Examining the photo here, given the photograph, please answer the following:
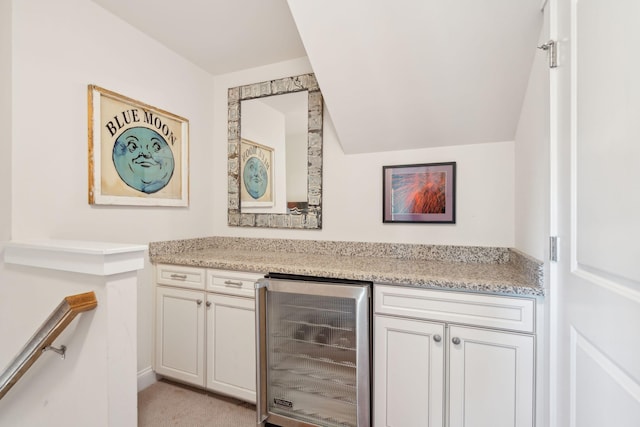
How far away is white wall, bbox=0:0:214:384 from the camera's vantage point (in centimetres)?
150

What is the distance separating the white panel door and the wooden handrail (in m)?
1.72

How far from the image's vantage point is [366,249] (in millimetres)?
2160

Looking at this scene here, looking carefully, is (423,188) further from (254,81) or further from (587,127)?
(254,81)

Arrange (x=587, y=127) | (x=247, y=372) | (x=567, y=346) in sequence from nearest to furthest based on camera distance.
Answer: (x=587, y=127) → (x=567, y=346) → (x=247, y=372)

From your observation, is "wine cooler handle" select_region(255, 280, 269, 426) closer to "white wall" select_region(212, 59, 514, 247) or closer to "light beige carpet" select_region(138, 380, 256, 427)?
"light beige carpet" select_region(138, 380, 256, 427)

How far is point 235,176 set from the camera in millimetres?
2609

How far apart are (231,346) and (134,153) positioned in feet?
4.71

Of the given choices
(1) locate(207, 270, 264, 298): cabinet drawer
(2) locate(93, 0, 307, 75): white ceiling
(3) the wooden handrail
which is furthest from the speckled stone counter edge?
(2) locate(93, 0, 307, 75): white ceiling

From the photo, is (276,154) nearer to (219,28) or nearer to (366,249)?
(219,28)

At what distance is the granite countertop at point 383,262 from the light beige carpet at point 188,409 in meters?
0.91

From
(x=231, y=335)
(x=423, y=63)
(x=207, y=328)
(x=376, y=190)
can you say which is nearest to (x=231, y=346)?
(x=231, y=335)

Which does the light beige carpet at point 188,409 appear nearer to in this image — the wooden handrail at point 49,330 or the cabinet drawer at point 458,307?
the wooden handrail at point 49,330

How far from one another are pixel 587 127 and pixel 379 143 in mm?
1284

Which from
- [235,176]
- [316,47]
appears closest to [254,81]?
[235,176]
